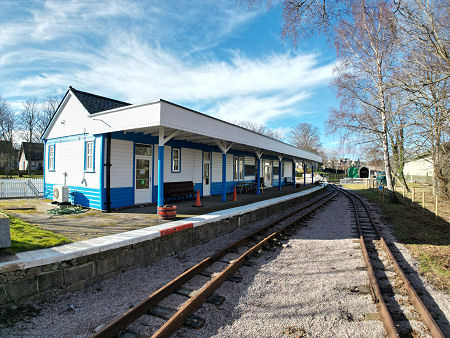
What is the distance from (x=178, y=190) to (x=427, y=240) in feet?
30.1

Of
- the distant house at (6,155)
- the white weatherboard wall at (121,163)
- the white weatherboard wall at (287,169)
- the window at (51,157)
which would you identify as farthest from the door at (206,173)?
the distant house at (6,155)

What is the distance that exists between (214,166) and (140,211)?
6.80 m

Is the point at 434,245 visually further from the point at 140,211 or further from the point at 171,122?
the point at 140,211

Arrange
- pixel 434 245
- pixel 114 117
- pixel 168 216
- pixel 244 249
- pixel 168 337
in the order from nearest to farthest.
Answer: pixel 168 337 < pixel 244 249 < pixel 434 245 < pixel 168 216 < pixel 114 117

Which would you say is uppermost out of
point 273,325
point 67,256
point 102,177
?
point 102,177

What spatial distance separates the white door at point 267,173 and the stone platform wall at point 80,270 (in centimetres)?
1658

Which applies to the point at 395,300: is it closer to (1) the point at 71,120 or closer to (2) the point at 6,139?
(1) the point at 71,120

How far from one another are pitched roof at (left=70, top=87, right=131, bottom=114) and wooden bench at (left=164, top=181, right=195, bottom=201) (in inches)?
164

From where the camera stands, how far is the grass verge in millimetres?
5109

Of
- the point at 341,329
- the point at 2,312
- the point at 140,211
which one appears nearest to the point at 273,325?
the point at 341,329

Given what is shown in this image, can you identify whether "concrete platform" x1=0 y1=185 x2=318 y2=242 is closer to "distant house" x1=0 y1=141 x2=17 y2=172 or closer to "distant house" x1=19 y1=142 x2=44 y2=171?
"distant house" x1=0 y1=141 x2=17 y2=172

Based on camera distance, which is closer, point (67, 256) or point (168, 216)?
point (67, 256)

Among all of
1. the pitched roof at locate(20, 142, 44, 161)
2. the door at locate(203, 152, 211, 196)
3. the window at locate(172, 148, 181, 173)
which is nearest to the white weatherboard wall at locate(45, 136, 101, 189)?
the window at locate(172, 148, 181, 173)

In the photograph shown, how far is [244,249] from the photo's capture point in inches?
256
